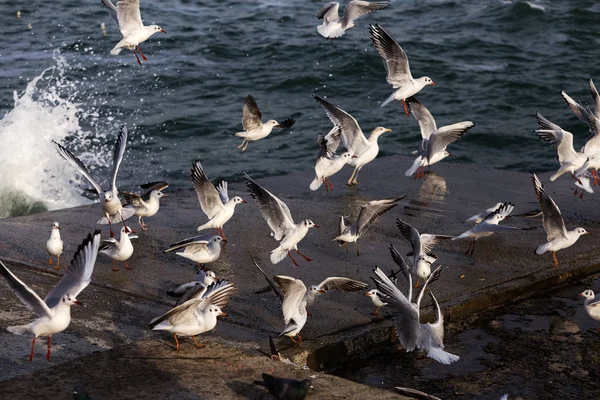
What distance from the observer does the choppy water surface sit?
16.2 m

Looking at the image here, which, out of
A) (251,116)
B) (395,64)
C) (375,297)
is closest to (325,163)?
(251,116)

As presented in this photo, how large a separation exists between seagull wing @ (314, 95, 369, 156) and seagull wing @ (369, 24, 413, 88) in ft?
3.00

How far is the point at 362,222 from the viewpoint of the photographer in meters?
9.16

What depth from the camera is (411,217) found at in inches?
407

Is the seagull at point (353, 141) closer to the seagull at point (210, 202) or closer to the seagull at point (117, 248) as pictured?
the seagull at point (210, 202)

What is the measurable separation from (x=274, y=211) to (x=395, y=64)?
3.94m

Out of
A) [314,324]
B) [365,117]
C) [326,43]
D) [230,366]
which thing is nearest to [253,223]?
[314,324]

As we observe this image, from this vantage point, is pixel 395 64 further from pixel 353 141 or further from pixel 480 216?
pixel 480 216

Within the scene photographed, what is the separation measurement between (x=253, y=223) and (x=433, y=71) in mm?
11813

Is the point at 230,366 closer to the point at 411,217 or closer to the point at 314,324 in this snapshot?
the point at 314,324

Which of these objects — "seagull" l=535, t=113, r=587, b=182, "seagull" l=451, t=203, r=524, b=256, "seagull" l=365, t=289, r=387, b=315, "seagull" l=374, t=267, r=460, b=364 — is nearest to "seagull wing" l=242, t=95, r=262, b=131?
"seagull" l=535, t=113, r=587, b=182

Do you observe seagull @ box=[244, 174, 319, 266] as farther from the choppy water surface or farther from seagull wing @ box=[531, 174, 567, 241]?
the choppy water surface

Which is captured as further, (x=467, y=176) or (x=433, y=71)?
(x=433, y=71)

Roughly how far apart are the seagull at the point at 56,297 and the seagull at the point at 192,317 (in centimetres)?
55
